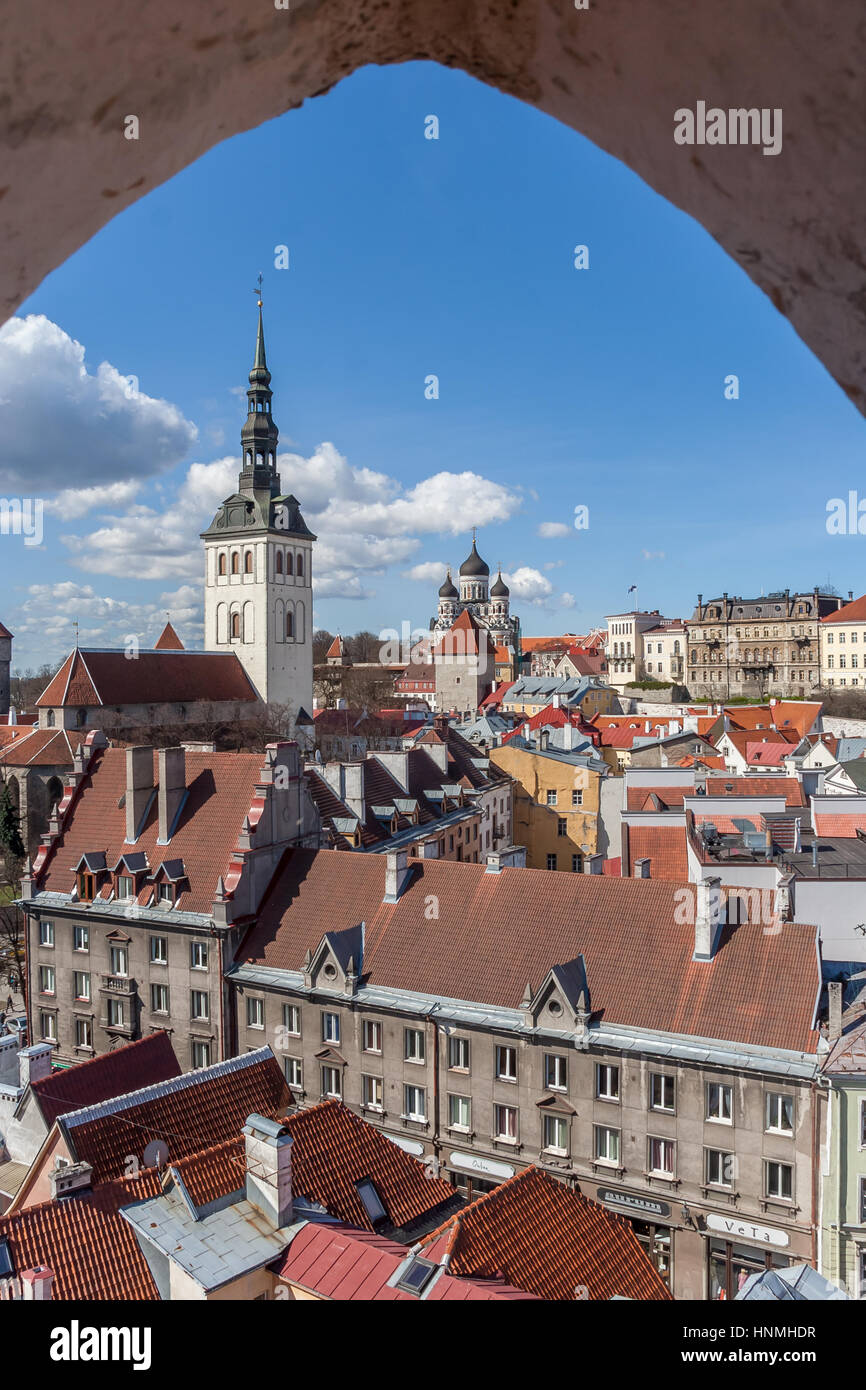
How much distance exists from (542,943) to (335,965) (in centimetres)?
444

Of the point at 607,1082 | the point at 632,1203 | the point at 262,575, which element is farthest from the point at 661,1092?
the point at 262,575

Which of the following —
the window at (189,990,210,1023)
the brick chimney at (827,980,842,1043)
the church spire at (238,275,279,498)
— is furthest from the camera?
the church spire at (238,275,279,498)

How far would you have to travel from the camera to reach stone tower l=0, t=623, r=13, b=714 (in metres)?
77.1

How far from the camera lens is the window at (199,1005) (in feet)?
70.9

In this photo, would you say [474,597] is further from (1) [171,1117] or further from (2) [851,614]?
(1) [171,1117]

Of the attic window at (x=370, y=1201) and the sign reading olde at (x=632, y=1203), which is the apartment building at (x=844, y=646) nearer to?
the sign reading olde at (x=632, y=1203)

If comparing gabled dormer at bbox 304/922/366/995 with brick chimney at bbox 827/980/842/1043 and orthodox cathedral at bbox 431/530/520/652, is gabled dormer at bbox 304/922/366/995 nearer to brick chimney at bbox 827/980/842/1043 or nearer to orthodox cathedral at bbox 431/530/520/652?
brick chimney at bbox 827/980/842/1043

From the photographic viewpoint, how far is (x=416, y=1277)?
9.68 metres

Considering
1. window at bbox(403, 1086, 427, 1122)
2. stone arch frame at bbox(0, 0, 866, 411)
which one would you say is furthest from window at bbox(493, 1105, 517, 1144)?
stone arch frame at bbox(0, 0, 866, 411)

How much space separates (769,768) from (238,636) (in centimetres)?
4650

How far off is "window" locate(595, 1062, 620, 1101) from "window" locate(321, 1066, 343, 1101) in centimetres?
573

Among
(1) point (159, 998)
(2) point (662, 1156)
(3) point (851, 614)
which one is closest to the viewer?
(2) point (662, 1156)
